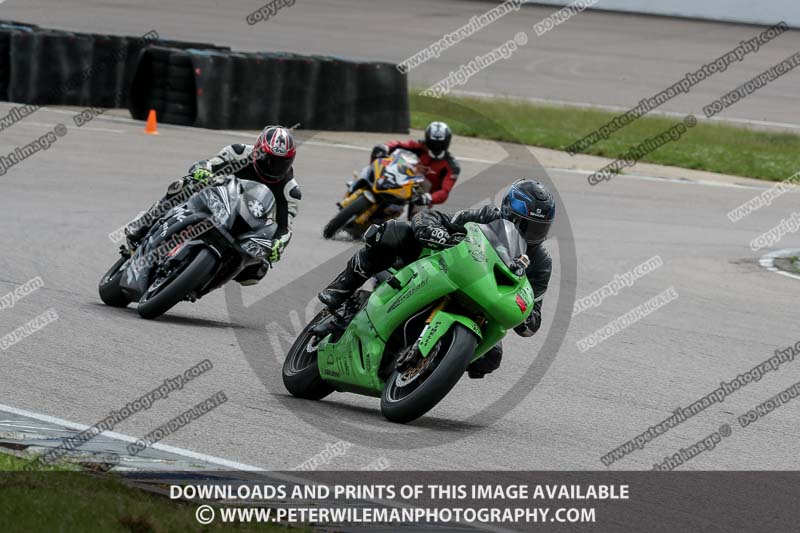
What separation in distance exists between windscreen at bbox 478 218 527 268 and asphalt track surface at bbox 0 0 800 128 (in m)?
24.8

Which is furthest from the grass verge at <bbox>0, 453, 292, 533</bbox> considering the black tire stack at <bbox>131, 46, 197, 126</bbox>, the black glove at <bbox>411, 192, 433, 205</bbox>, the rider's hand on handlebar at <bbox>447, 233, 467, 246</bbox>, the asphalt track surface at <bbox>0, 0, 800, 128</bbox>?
the asphalt track surface at <bbox>0, 0, 800, 128</bbox>

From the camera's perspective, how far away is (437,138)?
16969 mm

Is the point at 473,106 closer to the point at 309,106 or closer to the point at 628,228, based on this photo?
the point at 309,106

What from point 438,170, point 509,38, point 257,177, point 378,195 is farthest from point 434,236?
point 509,38

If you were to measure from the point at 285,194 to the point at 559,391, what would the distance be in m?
2.74

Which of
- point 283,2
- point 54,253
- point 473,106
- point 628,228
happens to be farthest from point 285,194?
point 283,2

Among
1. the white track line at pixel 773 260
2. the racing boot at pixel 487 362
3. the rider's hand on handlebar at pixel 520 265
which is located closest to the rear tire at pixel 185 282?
the racing boot at pixel 487 362

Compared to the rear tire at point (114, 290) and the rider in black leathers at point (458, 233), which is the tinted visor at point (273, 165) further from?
the rider in black leathers at point (458, 233)

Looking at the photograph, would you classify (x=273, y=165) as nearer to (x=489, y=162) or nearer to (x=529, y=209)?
(x=529, y=209)

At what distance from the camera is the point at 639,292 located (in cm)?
1466

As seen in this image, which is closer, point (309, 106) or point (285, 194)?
point (285, 194)

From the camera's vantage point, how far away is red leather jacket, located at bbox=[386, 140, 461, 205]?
679 inches

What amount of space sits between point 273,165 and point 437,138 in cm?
661

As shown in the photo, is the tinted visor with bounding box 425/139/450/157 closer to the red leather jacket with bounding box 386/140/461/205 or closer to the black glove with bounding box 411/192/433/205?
the red leather jacket with bounding box 386/140/461/205
